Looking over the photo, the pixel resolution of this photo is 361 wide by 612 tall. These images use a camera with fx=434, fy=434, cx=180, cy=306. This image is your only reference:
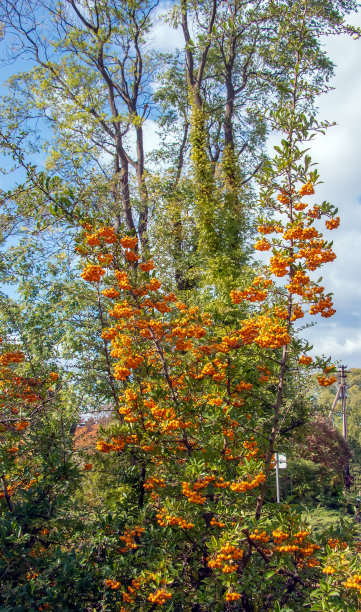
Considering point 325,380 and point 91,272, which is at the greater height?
point 91,272

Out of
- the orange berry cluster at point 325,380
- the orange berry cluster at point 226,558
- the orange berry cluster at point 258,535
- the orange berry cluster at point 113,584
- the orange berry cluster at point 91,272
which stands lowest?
the orange berry cluster at point 113,584

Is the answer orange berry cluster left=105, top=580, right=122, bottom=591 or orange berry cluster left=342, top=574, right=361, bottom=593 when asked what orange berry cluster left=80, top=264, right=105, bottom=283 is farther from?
orange berry cluster left=342, top=574, right=361, bottom=593

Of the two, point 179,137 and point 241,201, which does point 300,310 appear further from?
point 179,137

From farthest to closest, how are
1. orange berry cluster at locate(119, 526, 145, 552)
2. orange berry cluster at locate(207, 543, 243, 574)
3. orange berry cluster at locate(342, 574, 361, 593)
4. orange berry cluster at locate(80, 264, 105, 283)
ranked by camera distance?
orange berry cluster at locate(80, 264, 105, 283)
orange berry cluster at locate(119, 526, 145, 552)
orange berry cluster at locate(207, 543, 243, 574)
orange berry cluster at locate(342, 574, 361, 593)

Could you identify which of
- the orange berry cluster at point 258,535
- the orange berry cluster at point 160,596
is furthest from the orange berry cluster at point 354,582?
the orange berry cluster at point 160,596

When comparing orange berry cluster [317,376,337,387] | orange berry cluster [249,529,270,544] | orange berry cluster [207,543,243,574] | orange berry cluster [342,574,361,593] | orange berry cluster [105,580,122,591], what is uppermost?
orange berry cluster [317,376,337,387]

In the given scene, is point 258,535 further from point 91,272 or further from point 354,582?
point 91,272

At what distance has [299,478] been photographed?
428 inches

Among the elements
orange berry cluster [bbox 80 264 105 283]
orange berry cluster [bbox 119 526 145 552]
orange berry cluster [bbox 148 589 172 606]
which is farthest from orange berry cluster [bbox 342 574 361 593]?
orange berry cluster [bbox 80 264 105 283]

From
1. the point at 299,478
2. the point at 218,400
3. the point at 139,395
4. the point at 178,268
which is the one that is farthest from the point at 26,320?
the point at 299,478

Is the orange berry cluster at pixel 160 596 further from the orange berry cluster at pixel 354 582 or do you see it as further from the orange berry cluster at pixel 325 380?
the orange berry cluster at pixel 325 380

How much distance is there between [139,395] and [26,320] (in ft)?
16.3

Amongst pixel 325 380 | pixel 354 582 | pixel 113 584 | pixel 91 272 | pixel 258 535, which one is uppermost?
pixel 91 272

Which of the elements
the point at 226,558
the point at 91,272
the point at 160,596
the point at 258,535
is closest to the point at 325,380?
the point at 258,535
